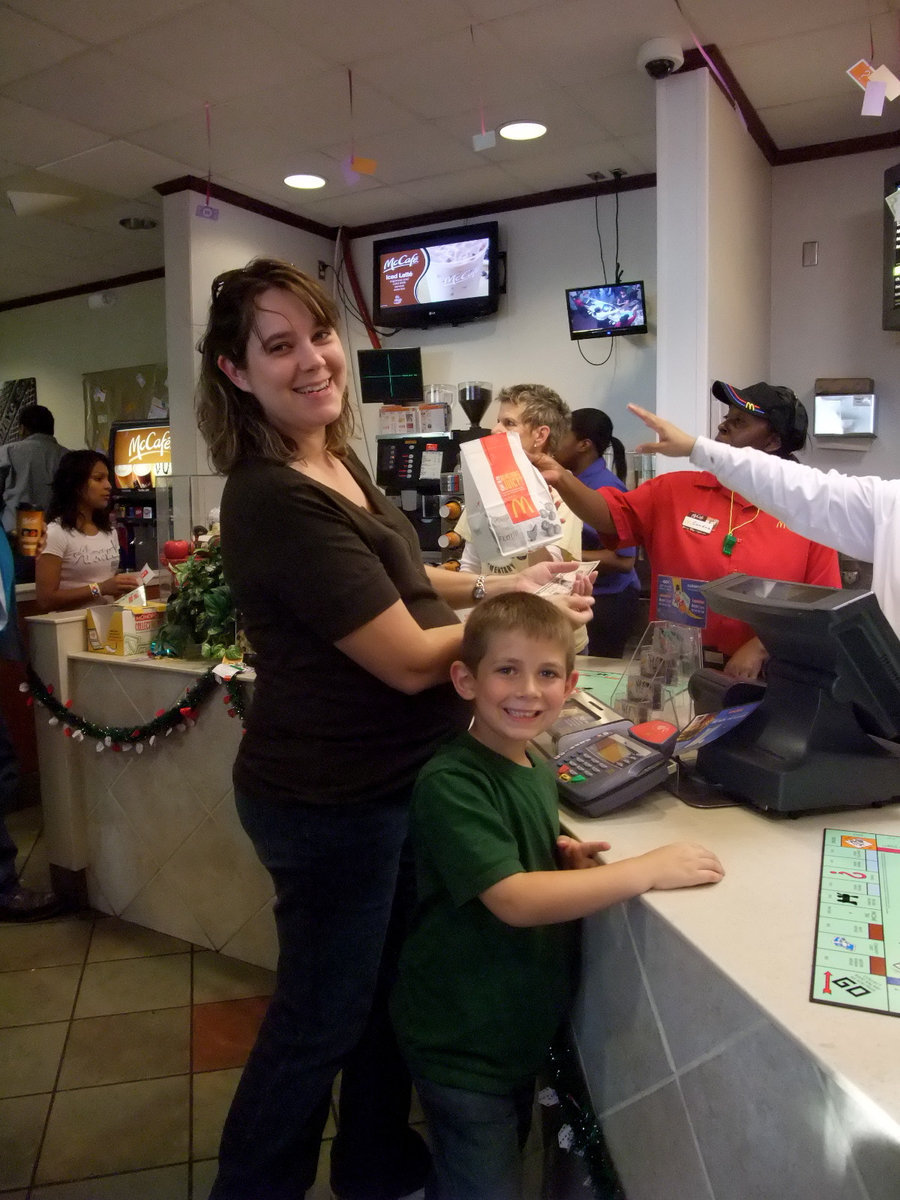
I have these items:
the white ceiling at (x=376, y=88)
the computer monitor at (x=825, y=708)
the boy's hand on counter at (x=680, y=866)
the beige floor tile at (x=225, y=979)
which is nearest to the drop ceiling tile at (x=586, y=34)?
the white ceiling at (x=376, y=88)

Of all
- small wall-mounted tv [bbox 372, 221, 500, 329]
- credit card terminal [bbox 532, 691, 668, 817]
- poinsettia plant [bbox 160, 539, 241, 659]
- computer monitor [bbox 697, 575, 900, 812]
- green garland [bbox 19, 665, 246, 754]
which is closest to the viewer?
computer monitor [bbox 697, 575, 900, 812]

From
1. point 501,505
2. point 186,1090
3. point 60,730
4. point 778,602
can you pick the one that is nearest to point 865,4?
point 501,505

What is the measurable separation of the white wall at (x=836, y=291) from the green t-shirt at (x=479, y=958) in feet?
12.4

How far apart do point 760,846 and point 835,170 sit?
4.38m

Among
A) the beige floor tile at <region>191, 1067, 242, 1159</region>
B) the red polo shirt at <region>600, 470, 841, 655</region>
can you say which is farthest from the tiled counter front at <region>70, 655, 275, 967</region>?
the red polo shirt at <region>600, 470, 841, 655</region>

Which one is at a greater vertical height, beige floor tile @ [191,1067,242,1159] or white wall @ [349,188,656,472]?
white wall @ [349,188,656,472]

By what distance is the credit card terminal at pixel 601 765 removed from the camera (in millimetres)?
1288

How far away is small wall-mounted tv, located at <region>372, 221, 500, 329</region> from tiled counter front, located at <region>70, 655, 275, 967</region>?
341 cm

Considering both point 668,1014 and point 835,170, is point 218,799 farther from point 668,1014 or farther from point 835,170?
point 835,170

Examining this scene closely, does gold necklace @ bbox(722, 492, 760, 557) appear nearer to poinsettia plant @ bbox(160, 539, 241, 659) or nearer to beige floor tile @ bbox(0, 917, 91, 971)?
poinsettia plant @ bbox(160, 539, 241, 659)

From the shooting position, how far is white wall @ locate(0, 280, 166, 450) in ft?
22.9

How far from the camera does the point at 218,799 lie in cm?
251

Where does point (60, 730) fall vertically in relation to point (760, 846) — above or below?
below

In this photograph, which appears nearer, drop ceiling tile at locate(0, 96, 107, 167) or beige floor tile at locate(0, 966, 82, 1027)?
beige floor tile at locate(0, 966, 82, 1027)
